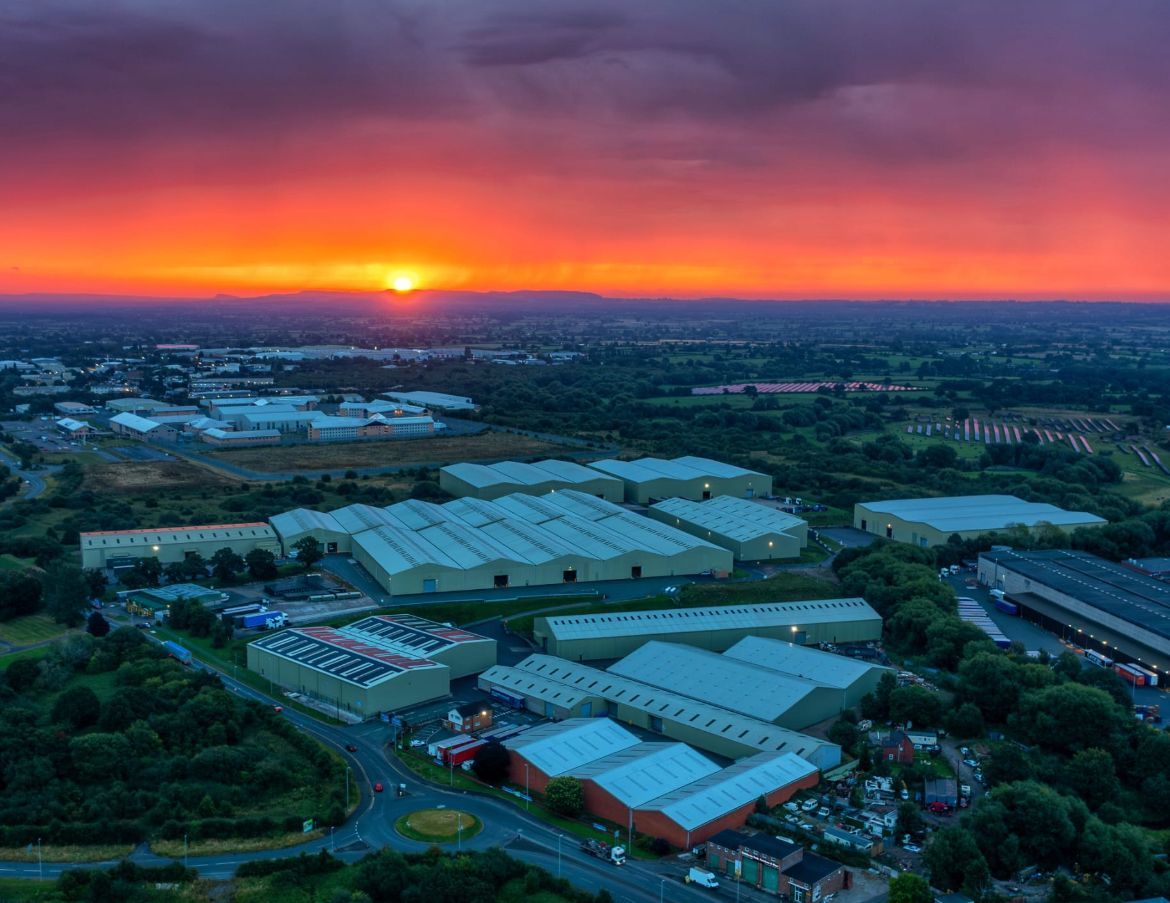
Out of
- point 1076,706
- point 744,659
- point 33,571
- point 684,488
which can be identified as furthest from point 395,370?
point 1076,706

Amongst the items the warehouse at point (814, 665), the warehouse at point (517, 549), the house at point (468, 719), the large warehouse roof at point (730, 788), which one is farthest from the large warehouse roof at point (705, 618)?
the large warehouse roof at point (730, 788)

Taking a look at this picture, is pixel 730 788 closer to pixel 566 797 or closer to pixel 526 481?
pixel 566 797

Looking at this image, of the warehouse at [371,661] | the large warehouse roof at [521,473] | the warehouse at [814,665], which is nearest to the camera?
the warehouse at [371,661]

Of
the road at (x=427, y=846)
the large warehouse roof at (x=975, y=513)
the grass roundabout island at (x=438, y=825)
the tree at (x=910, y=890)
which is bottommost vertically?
the road at (x=427, y=846)

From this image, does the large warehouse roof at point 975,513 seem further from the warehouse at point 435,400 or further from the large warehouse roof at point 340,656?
the warehouse at point 435,400

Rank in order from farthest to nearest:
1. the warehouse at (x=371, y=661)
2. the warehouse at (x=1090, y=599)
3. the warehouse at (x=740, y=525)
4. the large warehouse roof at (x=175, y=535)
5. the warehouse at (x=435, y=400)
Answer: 1. the warehouse at (x=435, y=400)
2. the warehouse at (x=740, y=525)
3. the large warehouse roof at (x=175, y=535)
4. the warehouse at (x=1090, y=599)
5. the warehouse at (x=371, y=661)

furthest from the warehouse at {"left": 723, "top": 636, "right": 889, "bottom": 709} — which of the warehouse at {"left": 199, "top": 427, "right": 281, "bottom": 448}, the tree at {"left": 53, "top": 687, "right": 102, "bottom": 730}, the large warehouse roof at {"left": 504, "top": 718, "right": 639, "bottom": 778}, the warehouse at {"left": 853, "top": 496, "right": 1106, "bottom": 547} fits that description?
the warehouse at {"left": 199, "top": 427, "right": 281, "bottom": 448}
